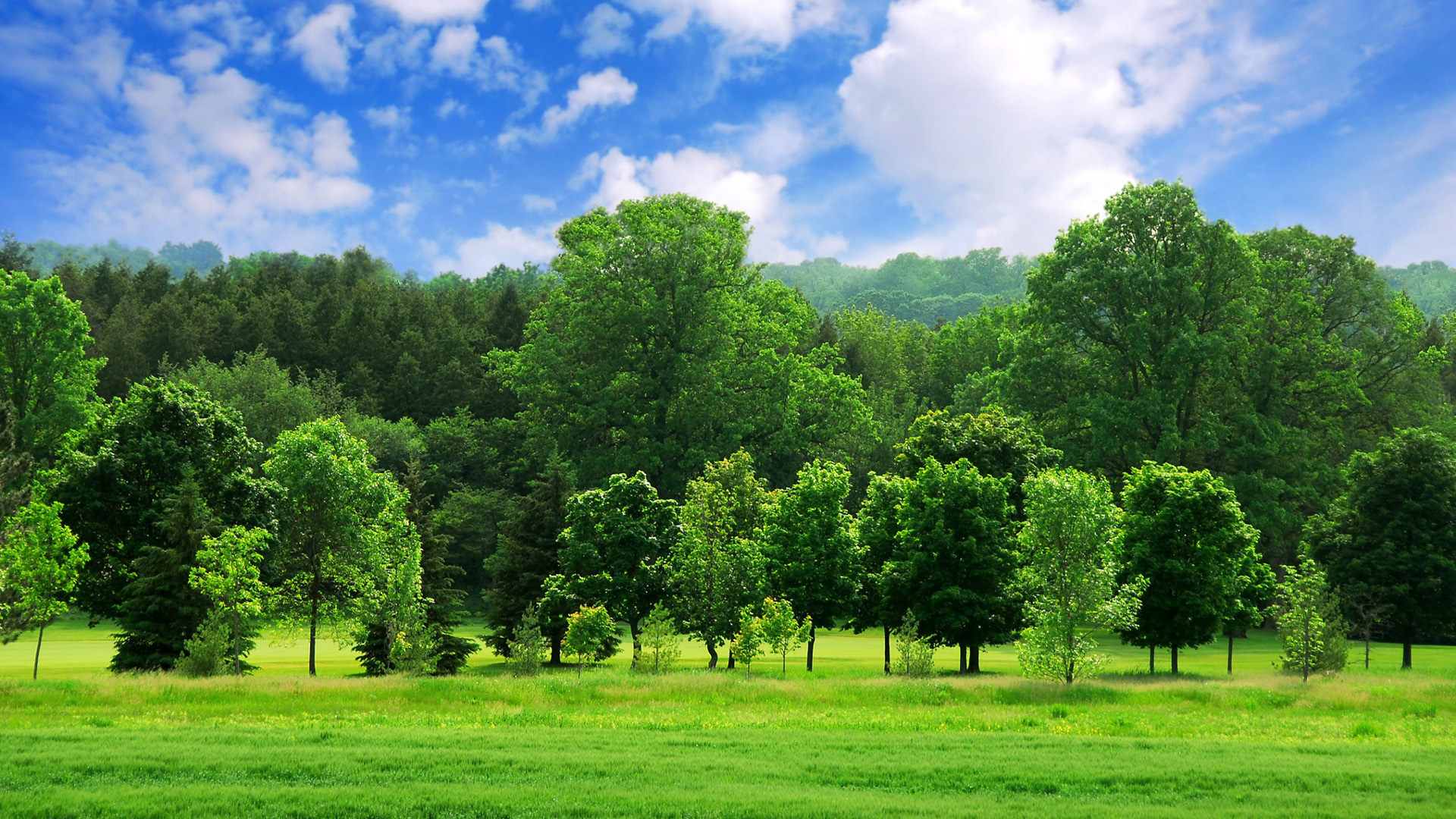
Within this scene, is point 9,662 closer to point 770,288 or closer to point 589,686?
point 589,686

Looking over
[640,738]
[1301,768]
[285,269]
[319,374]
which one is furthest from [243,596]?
[285,269]

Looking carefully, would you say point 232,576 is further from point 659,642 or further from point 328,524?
point 659,642

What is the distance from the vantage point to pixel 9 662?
38.7 meters

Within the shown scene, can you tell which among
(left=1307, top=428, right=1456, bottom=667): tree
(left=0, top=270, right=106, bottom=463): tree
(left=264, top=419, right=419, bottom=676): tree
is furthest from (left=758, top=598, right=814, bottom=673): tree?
(left=0, top=270, right=106, bottom=463): tree

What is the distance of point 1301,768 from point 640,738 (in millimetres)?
11437

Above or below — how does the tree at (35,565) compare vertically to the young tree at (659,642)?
above

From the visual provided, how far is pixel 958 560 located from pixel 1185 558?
28.4 feet

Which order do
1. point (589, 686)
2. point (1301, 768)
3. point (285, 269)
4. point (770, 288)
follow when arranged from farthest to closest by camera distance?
point (285, 269) → point (770, 288) → point (589, 686) → point (1301, 768)

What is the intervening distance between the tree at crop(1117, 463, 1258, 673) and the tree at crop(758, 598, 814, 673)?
12.2 m

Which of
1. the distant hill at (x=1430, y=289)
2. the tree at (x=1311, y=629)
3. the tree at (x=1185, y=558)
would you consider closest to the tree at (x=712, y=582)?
the tree at (x=1185, y=558)

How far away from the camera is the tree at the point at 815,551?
3762 centimetres

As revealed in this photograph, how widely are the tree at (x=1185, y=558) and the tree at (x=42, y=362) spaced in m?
54.0

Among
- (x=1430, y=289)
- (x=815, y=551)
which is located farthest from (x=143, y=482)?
(x=1430, y=289)

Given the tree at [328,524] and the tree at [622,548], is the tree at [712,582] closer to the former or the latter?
the tree at [622,548]
